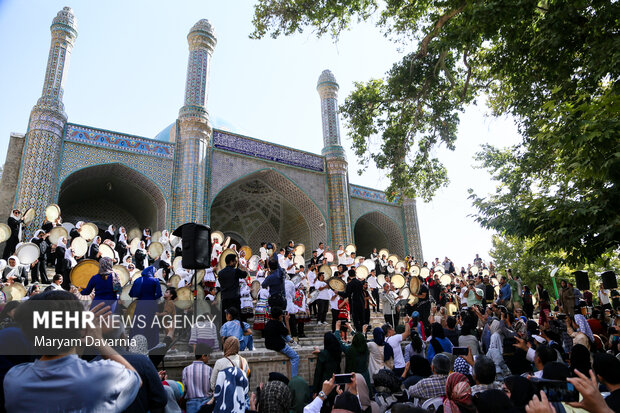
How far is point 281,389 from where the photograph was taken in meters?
3.38

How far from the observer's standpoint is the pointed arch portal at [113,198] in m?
15.2

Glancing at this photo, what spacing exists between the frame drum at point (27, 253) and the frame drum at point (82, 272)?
387 cm

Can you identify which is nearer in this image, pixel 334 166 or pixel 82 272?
pixel 82 272

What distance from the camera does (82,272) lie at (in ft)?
20.0

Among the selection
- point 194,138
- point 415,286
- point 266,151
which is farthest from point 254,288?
point 266,151

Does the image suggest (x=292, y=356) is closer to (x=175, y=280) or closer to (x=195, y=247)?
(x=195, y=247)

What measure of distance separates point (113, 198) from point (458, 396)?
18131 millimetres

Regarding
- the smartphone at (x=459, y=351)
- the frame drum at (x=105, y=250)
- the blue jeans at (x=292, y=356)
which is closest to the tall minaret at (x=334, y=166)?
the frame drum at (x=105, y=250)

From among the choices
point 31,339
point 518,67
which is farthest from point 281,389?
point 518,67

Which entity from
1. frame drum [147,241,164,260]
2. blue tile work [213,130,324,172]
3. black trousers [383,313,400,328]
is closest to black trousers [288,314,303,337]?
black trousers [383,313,400,328]

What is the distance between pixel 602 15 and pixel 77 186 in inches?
669

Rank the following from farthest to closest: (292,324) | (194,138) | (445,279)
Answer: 1. (194,138)
2. (445,279)
3. (292,324)

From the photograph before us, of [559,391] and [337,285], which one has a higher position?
[337,285]

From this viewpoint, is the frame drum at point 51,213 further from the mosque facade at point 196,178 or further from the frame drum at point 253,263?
the frame drum at point 253,263
